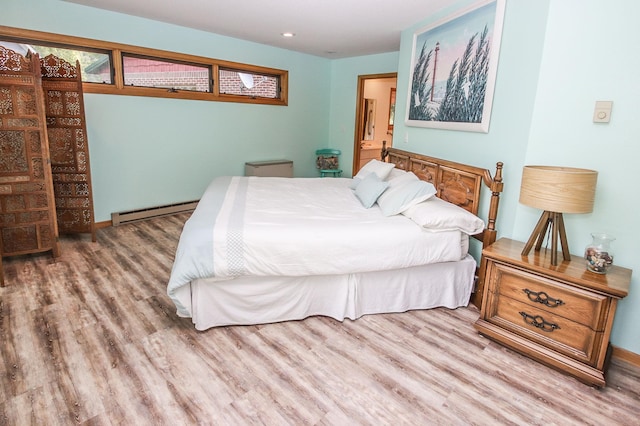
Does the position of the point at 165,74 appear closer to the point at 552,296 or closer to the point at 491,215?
the point at 491,215

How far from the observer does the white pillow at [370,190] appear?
3.07m

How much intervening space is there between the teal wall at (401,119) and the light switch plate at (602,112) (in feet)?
0.11

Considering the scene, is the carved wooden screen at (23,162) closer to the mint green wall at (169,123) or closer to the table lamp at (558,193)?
the mint green wall at (169,123)

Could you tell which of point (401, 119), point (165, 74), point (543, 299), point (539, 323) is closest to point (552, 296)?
point (543, 299)

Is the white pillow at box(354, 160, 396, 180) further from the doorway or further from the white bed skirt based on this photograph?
the doorway

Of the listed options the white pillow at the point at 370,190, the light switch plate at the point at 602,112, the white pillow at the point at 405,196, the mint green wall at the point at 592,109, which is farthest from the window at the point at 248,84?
the light switch plate at the point at 602,112

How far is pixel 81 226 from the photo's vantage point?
3811mm

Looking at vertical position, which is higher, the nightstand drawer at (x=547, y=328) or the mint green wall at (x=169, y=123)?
the mint green wall at (x=169, y=123)

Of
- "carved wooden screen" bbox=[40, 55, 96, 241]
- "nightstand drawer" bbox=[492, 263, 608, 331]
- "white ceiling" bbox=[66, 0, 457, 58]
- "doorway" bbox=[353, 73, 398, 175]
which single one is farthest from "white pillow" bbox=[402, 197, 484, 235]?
"doorway" bbox=[353, 73, 398, 175]

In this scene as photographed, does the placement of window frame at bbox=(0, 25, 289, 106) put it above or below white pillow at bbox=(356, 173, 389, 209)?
above

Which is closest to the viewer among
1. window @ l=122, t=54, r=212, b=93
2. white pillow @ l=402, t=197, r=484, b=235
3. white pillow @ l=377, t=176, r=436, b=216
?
white pillow @ l=402, t=197, r=484, b=235

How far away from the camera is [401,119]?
13.7ft

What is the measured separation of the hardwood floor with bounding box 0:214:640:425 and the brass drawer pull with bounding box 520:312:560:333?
0.75 feet

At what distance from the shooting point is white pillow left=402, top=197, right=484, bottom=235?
250cm
